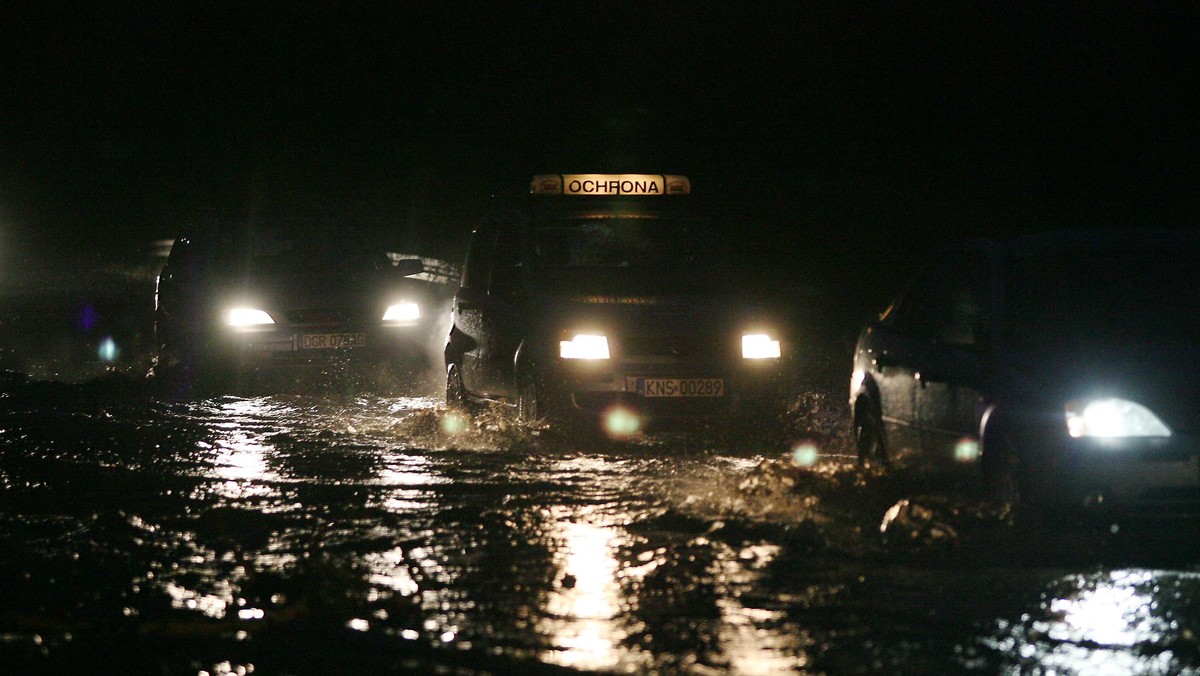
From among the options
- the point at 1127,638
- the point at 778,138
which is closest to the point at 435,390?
the point at 1127,638

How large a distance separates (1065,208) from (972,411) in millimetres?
19574

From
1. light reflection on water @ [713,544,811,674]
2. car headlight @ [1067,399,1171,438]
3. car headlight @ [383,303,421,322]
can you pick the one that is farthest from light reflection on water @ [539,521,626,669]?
car headlight @ [383,303,421,322]

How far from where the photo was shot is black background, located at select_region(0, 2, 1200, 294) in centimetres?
2861

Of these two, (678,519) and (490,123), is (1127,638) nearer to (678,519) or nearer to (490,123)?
(678,519)

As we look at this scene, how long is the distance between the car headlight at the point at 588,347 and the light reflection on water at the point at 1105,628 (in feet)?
16.3

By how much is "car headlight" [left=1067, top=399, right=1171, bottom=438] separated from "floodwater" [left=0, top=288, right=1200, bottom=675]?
418 millimetres

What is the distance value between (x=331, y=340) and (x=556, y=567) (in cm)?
869

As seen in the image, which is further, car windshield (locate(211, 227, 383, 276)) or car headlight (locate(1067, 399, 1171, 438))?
car windshield (locate(211, 227, 383, 276))

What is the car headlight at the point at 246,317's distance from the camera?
1515cm

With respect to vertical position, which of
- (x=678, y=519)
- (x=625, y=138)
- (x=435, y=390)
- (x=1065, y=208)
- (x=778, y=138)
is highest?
(x=625, y=138)

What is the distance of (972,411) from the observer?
769 centimetres

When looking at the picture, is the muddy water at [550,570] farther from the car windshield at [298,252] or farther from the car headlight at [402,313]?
the car windshield at [298,252]

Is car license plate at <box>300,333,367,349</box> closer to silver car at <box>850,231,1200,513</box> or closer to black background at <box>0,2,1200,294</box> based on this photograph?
black background at <box>0,2,1200,294</box>

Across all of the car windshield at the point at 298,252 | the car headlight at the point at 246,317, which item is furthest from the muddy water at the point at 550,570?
the car windshield at the point at 298,252
